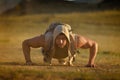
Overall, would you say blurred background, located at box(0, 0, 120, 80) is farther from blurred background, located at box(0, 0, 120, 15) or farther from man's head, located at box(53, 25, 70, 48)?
man's head, located at box(53, 25, 70, 48)

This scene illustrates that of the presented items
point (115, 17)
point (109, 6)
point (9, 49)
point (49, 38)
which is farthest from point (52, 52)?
point (109, 6)

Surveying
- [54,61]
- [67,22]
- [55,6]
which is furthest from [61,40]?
[55,6]

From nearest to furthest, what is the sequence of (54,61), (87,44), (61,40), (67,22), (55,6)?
1. (61,40)
2. (87,44)
3. (54,61)
4. (67,22)
5. (55,6)

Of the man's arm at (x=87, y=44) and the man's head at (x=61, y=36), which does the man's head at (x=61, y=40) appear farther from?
the man's arm at (x=87, y=44)

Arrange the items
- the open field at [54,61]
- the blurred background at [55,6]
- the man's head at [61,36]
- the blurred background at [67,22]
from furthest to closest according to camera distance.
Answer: the blurred background at [55,6] → the blurred background at [67,22] → the man's head at [61,36] → the open field at [54,61]

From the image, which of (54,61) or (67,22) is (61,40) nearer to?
(54,61)

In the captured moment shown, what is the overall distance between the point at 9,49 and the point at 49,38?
277 centimetres

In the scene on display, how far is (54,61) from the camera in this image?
7.64m

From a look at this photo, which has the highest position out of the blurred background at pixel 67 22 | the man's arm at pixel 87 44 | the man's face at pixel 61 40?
the man's face at pixel 61 40

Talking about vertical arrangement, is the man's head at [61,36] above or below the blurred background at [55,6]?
above

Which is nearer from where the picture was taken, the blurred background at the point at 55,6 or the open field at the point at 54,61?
the open field at the point at 54,61

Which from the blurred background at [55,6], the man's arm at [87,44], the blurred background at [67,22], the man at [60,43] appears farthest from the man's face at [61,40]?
the blurred background at [55,6]

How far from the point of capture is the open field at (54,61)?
580 cm

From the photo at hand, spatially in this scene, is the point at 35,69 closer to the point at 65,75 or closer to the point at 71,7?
the point at 65,75
